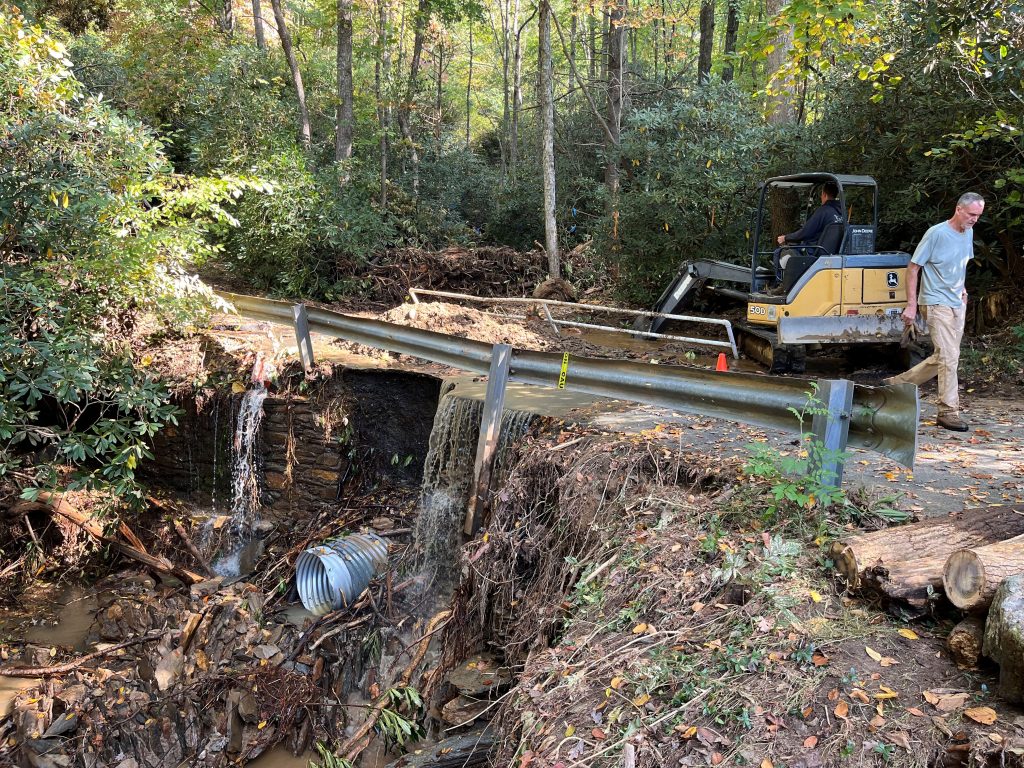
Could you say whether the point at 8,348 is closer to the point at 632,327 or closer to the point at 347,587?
the point at 347,587

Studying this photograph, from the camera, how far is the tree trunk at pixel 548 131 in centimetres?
1520

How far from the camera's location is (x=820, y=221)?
31.1 ft

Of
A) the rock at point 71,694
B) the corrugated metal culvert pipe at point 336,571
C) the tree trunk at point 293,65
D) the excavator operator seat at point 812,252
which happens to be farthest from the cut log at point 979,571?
the tree trunk at point 293,65

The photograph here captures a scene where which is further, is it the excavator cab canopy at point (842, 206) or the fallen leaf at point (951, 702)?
the excavator cab canopy at point (842, 206)

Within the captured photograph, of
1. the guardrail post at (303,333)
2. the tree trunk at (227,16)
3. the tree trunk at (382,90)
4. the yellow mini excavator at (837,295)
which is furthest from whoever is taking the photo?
the tree trunk at (227,16)


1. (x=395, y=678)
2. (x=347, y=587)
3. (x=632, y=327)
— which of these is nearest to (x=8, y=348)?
(x=347, y=587)

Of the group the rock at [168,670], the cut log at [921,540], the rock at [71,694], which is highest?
the cut log at [921,540]

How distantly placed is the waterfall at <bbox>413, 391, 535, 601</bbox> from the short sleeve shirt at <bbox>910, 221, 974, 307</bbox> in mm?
3725

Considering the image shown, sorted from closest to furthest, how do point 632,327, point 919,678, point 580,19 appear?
point 919,678
point 632,327
point 580,19

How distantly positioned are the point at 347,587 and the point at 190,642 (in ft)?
4.97

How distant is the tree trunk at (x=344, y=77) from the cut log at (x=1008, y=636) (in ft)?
51.3

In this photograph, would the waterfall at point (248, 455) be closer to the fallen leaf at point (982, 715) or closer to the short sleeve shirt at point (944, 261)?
the short sleeve shirt at point (944, 261)

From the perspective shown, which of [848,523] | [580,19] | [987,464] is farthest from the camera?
[580,19]

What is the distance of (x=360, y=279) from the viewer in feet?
48.8
